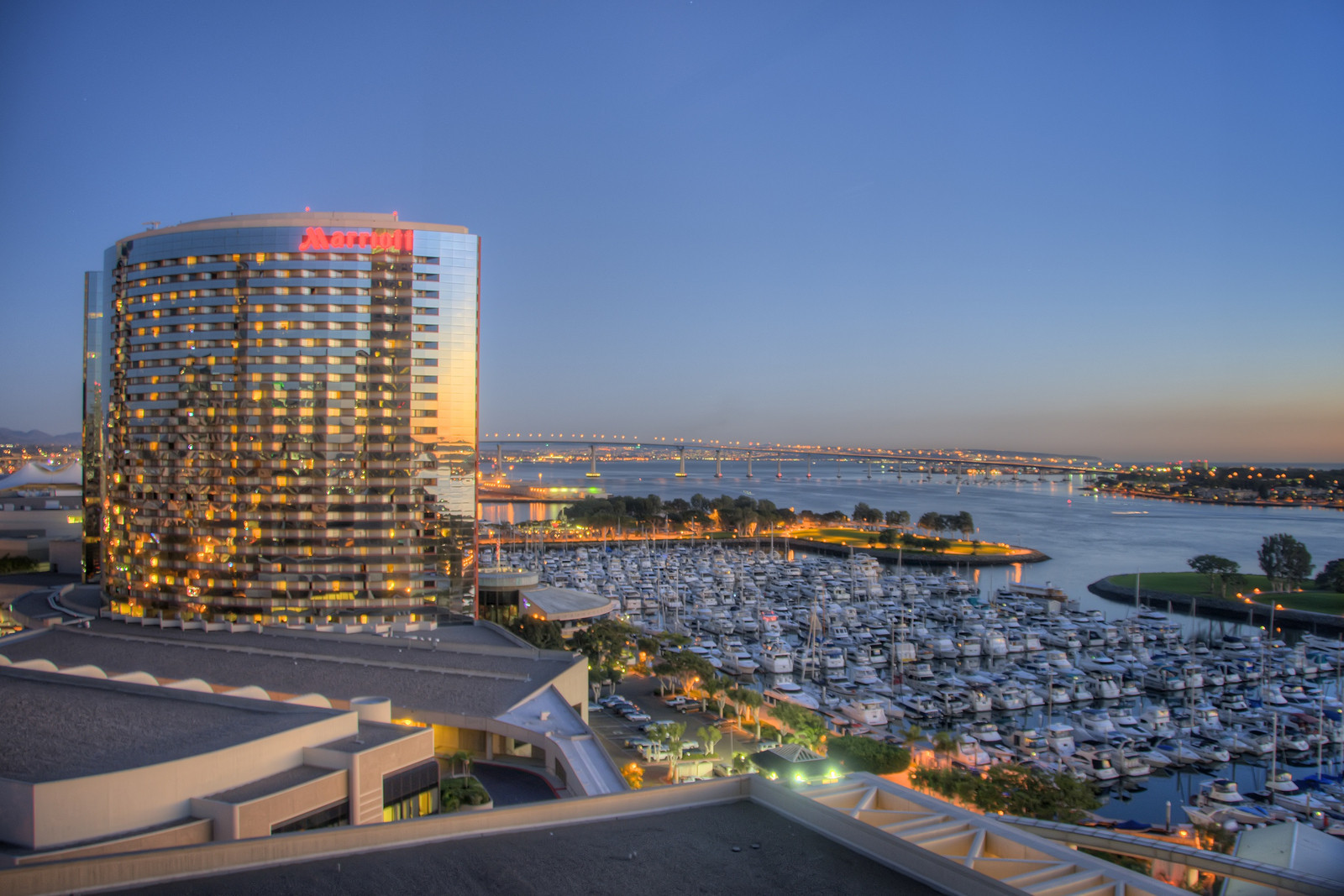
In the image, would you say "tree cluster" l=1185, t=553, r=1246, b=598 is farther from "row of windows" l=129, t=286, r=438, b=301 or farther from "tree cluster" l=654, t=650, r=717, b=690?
"row of windows" l=129, t=286, r=438, b=301

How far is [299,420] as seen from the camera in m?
11.9

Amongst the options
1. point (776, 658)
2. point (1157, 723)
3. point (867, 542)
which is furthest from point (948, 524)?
point (1157, 723)

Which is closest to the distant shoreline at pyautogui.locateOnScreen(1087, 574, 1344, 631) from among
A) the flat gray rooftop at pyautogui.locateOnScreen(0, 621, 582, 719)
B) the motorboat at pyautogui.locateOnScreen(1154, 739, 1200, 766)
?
the motorboat at pyautogui.locateOnScreen(1154, 739, 1200, 766)

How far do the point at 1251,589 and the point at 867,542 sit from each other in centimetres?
1223

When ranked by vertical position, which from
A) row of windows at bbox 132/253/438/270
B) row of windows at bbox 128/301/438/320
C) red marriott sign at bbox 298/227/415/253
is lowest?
row of windows at bbox 128/301/438/320

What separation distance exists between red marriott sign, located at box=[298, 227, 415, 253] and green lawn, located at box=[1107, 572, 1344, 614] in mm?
19973

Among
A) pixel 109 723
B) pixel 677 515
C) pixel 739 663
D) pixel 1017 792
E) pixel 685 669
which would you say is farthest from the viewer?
pixel 677 515

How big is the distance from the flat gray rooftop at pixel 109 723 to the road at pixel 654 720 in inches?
121

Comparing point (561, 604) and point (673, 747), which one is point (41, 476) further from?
point (673, 747)

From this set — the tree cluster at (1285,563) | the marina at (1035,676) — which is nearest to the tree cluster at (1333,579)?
the tree cluster at (1285,563)

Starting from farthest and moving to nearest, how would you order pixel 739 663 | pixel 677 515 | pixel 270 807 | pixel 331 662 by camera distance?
1. pixel 677 515
2. pixel 739 663
3. pixel 331 662
4. pixel 270 807

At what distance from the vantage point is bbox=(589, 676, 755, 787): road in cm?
773

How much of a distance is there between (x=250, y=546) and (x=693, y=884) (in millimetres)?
10629

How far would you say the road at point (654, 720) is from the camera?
25.4 ft
